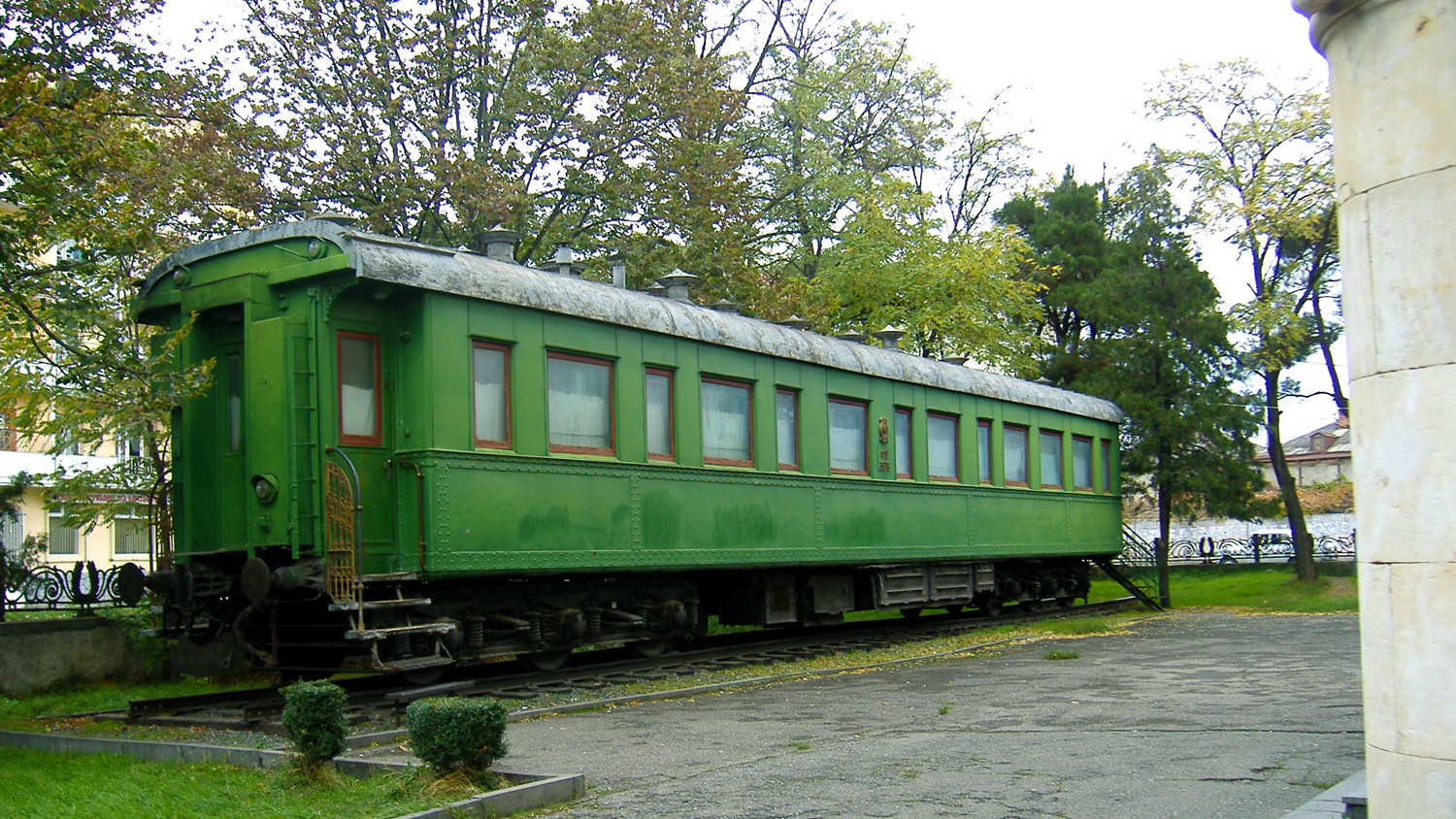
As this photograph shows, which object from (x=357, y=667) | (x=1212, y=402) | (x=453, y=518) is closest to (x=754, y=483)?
(x=453, y=518)

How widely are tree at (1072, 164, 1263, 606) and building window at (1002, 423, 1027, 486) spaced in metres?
4.94

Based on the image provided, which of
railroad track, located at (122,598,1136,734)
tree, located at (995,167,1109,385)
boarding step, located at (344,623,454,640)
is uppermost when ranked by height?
tree, located at (995,167,1109,385)

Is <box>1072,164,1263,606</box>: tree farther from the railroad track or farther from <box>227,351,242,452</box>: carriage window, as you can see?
<box>227,351,242,452</box>: carriage window

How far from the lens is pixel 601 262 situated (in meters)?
21.3

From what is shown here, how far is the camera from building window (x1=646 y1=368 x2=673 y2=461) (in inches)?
516

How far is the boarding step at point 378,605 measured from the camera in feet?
32.2

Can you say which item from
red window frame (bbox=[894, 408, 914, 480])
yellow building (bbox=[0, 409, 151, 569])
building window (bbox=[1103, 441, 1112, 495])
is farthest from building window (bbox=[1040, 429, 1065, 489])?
yellow building (bbox=[0, 409, 151, 569])

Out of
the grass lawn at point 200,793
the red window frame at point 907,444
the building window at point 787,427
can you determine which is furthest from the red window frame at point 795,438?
the grass lawn at point 200,793

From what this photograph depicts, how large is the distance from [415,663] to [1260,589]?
19559mm

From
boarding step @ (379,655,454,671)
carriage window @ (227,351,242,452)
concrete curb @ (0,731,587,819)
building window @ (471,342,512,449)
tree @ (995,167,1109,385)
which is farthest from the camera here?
tree @ (995,167,1109,385)

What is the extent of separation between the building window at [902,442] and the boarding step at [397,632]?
8045 mm

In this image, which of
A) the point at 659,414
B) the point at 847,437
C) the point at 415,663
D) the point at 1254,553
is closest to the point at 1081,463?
the point at 847,437

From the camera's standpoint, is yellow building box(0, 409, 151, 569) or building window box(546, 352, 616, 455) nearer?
building window box(546, 352, 616, 455)

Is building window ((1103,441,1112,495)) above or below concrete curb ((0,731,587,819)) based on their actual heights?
above
